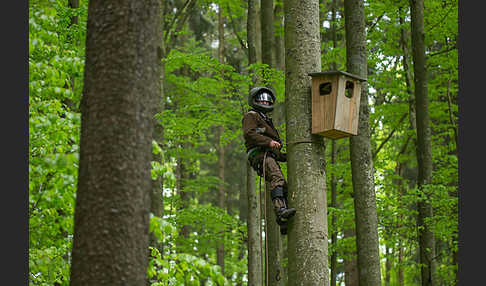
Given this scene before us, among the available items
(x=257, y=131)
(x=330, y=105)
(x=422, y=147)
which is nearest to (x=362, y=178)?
(x=257, y=131)

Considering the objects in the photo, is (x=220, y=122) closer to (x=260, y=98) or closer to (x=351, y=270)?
(x=260, y=98)

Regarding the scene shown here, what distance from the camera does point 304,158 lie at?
5012 mm

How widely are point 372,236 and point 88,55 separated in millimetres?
5346

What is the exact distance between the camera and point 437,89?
15.3m

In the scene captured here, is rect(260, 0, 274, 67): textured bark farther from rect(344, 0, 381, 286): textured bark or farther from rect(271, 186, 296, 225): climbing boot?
rect(271, 186, 296, 225): climbing boot

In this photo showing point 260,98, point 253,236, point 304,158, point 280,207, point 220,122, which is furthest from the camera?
point 220,122

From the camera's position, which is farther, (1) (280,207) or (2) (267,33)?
Answer: (2) (267,33)

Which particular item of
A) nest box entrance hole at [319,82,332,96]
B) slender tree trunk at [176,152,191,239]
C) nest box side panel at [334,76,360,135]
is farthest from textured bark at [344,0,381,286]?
slender tree trunk at [176,152,191,239]

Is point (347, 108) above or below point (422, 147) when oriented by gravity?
below

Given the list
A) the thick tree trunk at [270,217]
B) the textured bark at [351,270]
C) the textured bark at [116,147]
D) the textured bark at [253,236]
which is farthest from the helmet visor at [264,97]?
the textured bark at [351,270]

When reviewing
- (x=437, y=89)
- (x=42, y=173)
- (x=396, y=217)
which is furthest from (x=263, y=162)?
(x=437, y=89)

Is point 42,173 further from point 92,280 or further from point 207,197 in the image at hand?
point 207,197

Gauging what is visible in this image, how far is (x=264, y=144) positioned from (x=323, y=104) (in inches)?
43.0

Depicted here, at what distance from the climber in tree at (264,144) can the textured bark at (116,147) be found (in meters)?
2.38
